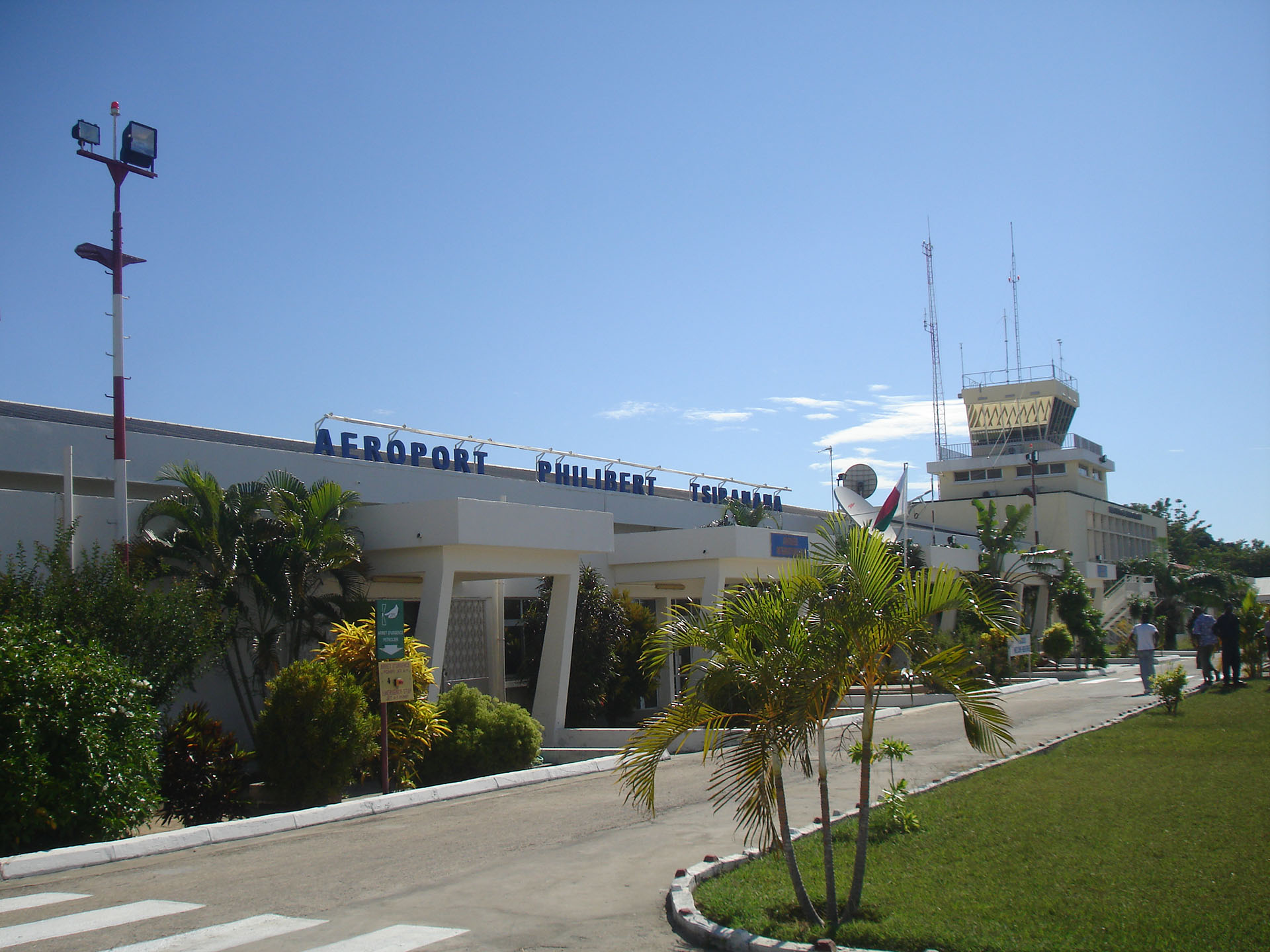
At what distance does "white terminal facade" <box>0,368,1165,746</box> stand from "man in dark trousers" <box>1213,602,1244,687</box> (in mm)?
8951

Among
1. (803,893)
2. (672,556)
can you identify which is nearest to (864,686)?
(803,893)

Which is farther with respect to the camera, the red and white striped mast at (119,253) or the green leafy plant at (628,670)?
the green leafy plant at (628,670)

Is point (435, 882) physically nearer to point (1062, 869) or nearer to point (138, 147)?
point (1062, 869)

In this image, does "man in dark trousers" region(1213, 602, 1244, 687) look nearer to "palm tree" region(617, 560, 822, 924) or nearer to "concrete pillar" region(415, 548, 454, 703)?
"concrete pillar" region(415, 548, 454, 703)

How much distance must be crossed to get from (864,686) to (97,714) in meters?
8.46

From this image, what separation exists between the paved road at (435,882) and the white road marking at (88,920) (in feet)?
0.08

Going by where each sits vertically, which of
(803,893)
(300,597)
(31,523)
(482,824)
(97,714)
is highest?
(31,523)

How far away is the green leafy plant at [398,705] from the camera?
15.5 meters

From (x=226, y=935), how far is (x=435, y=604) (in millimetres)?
11151

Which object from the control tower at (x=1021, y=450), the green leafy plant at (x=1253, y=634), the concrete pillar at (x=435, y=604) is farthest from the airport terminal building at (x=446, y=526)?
the control tower at (x=1021, y=450)

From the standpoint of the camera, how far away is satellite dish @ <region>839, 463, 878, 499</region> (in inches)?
1844

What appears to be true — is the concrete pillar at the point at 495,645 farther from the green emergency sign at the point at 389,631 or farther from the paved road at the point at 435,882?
the paved road at the point at 435,882

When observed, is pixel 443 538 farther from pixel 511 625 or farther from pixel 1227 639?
pixel 1227 639

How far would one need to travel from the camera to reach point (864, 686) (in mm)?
7215
